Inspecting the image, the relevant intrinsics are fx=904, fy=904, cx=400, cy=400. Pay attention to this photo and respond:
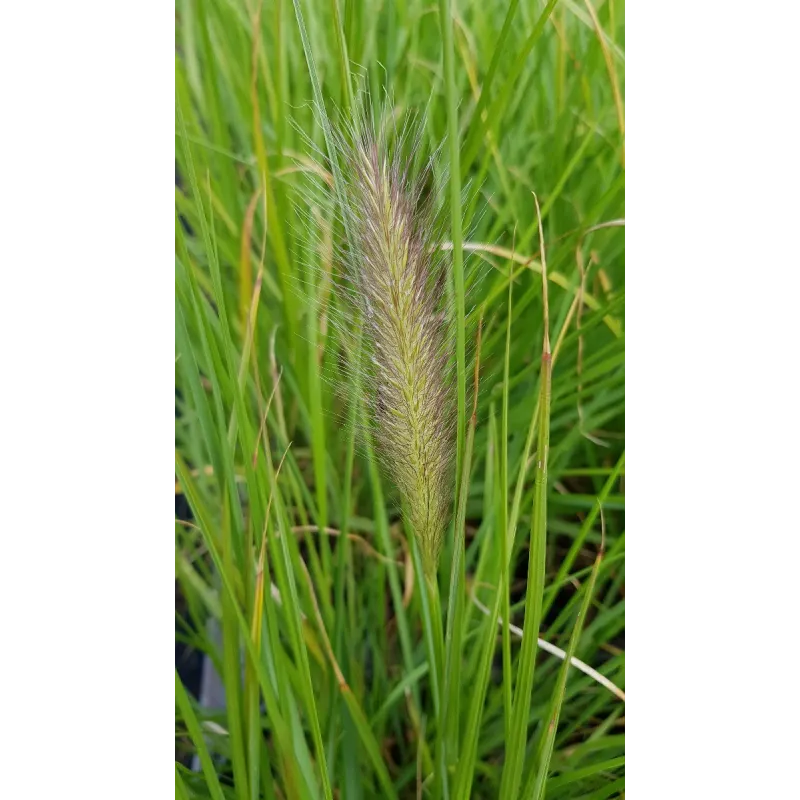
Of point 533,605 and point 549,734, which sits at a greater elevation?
point 533,605

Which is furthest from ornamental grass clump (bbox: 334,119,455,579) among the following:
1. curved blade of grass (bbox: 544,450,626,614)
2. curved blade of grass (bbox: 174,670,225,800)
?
curved blade of grass (bbox: 174,670,225,800)

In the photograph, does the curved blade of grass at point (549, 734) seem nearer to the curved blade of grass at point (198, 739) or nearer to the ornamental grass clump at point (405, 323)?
the ornamental grass clump at point (405, 323)

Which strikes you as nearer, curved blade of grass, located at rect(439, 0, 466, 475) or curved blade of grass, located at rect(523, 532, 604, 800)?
curved blade of grass, located at rect(439, 0, 466, 475)

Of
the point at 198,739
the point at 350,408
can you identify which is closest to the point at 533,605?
the point at 350,408

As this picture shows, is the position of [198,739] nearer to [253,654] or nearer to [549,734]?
[253,654]

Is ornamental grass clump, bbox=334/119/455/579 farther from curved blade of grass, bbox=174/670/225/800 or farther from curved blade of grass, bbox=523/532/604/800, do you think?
curved blade of grass, bbox=174/670/225/800
